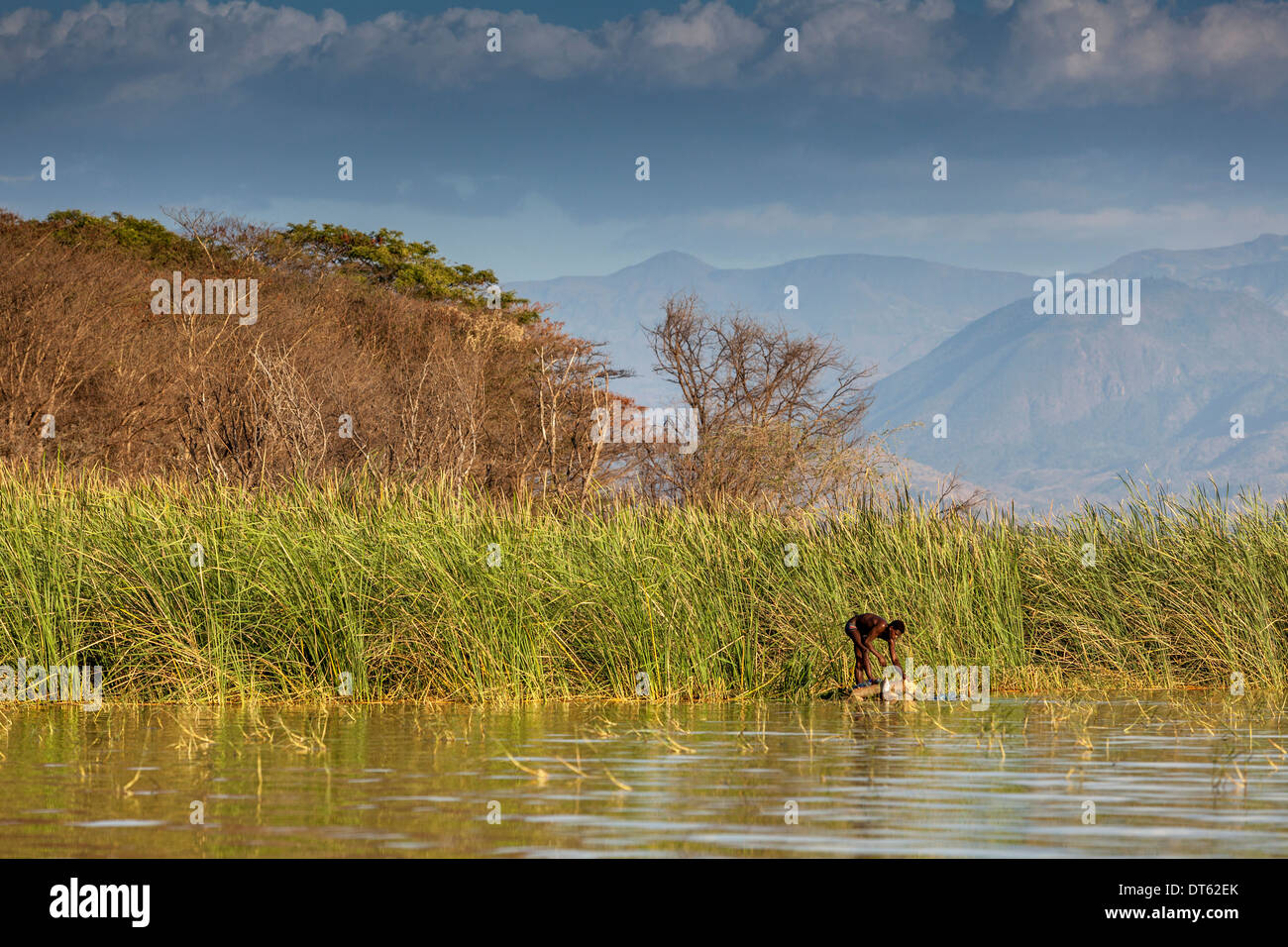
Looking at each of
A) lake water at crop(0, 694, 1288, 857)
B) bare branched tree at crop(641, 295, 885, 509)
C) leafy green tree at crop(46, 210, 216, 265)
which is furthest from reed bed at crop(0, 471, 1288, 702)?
leafy green tree at crop(46, 210, 216, 265)

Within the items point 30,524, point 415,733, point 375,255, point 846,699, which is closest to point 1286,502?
point 846,699

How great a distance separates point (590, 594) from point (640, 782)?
20.2 ft

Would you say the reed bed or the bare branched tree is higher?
the bare branched tree

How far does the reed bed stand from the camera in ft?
47.8

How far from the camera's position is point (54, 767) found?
9875mm

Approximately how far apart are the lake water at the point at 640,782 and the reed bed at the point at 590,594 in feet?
3.00

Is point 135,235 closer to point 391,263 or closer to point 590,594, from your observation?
point 391,263

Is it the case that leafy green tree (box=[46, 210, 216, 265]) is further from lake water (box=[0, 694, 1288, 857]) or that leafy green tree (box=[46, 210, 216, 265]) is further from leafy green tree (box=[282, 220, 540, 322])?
lake water (box=[0, 694, 1288, 857])

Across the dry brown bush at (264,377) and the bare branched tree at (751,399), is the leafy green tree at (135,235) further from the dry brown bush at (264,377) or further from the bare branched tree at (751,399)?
the bare branched tree at (751,399)

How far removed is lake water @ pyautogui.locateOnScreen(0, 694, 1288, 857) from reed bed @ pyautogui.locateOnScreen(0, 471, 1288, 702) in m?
0.92

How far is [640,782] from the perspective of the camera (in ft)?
30.9

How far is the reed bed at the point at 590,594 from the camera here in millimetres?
14562

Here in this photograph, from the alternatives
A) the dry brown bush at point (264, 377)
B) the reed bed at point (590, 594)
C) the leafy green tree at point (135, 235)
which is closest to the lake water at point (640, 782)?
the reed bed at point (590, 594)

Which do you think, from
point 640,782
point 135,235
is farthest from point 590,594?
point 135,235
